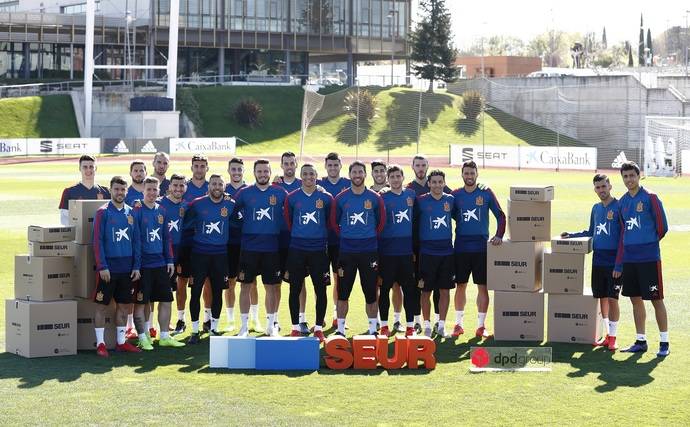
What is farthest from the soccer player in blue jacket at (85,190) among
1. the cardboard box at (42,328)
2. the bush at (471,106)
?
the bush at (471,106)

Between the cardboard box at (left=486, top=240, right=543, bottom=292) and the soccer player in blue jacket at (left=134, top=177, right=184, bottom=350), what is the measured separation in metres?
3.83

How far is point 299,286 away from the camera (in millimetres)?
13578

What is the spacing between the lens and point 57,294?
12805 mm

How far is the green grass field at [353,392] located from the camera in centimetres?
1000

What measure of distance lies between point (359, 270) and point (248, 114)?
67.9m

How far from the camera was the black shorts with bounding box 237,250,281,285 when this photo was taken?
13.8 metres

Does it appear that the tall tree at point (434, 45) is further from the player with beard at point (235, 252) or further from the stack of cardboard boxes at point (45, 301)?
the stack of cardboard boxes at point (45, 301)

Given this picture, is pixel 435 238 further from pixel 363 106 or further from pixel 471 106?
pixel 471 106

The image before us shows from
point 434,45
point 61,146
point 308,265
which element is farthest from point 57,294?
point 434,45

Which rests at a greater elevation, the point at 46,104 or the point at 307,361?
the point at 46,104

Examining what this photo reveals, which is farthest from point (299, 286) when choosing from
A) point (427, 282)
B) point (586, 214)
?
point (586, 214)

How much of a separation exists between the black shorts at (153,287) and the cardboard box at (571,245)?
182 inches

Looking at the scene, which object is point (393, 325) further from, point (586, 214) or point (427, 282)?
point (586, 214)

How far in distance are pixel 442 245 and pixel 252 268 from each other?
2.33m
